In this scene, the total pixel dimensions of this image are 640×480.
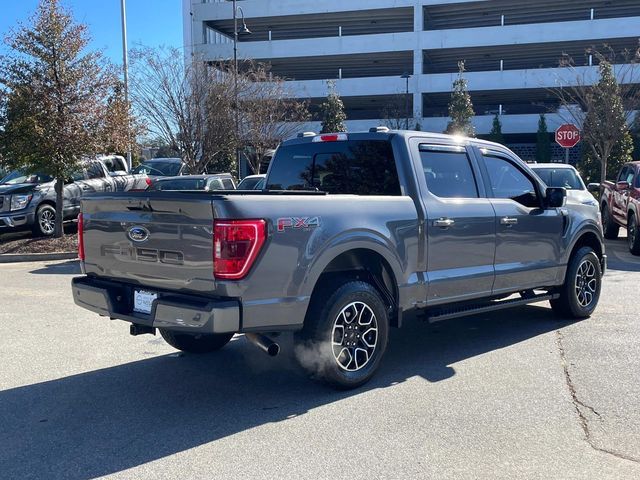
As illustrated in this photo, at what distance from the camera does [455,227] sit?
562 cm

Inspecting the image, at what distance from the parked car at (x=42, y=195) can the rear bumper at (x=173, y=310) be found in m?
9.15

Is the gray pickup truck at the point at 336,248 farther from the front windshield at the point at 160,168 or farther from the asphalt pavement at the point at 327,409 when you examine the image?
the front windshield at the point at 160,168

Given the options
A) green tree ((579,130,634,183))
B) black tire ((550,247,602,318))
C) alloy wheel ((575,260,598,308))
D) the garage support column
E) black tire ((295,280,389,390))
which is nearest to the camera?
black tire ((295,280,389,390))

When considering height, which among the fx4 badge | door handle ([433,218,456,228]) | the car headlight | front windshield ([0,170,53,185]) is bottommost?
the car headlight

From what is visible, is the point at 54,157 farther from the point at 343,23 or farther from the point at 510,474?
the point at 343,23

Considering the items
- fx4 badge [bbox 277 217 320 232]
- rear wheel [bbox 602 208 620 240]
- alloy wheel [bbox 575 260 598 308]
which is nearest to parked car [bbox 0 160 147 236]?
alloy wheel [bbox 575 260 598 308]

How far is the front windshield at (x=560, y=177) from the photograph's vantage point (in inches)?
497

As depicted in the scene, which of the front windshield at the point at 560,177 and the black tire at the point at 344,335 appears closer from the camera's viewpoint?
the black tire at the point at 344,335

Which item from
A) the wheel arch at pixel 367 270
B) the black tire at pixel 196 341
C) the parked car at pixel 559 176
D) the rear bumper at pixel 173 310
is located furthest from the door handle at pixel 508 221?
the parked car at pixel 559 176

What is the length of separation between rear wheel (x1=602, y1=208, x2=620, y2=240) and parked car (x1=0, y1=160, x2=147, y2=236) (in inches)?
453

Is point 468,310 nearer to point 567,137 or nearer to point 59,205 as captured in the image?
point 59,205

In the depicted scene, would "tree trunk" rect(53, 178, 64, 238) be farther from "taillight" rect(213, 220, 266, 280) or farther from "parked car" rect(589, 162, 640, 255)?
"parked car" rect(589, 162, 640, 255)

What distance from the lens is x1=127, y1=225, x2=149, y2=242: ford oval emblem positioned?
455 centimetres

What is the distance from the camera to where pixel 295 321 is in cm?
449
